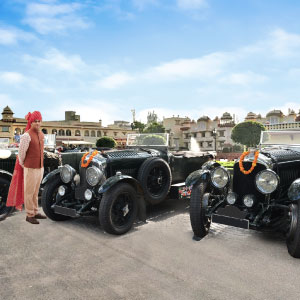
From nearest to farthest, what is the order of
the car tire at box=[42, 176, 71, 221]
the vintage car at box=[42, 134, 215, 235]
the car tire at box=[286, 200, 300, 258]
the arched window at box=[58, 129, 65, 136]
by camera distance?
1. the car tire at box=[286, 200, 300, 258]
2. the vintage car at box=[42, 134, 215, 235]
3. the car tire at box=[42, 176, 71, 221]
4. the arched window at box=[58, 129, 65, 136]

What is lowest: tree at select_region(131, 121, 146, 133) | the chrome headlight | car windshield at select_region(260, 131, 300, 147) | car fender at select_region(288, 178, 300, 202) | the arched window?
the chrome headlight

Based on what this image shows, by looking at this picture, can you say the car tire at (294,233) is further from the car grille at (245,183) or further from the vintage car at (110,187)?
the vintage car at (110,187)

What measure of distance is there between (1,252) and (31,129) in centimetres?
166

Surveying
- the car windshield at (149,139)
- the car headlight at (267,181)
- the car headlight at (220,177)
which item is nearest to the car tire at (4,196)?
the car windshield at (149,139)

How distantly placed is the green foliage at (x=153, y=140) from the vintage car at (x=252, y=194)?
1.93 meters

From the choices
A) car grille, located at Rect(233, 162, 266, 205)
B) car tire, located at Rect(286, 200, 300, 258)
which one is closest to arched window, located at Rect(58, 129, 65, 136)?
car grille, located at Rect(233, 162, 266, 205)

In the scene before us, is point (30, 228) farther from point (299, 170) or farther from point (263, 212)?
point (299, 170)

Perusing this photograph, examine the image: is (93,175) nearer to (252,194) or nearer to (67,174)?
(67,174)

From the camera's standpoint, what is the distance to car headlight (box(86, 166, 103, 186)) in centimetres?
457

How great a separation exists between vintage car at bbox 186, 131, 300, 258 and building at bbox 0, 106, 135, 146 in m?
41.9

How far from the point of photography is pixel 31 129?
4.12m

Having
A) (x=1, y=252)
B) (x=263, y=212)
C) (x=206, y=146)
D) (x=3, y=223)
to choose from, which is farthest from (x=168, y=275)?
(x=206, y=146)

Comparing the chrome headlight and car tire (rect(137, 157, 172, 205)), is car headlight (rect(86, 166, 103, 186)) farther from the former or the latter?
the chrome headlight

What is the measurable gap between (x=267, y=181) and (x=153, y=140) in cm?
313
